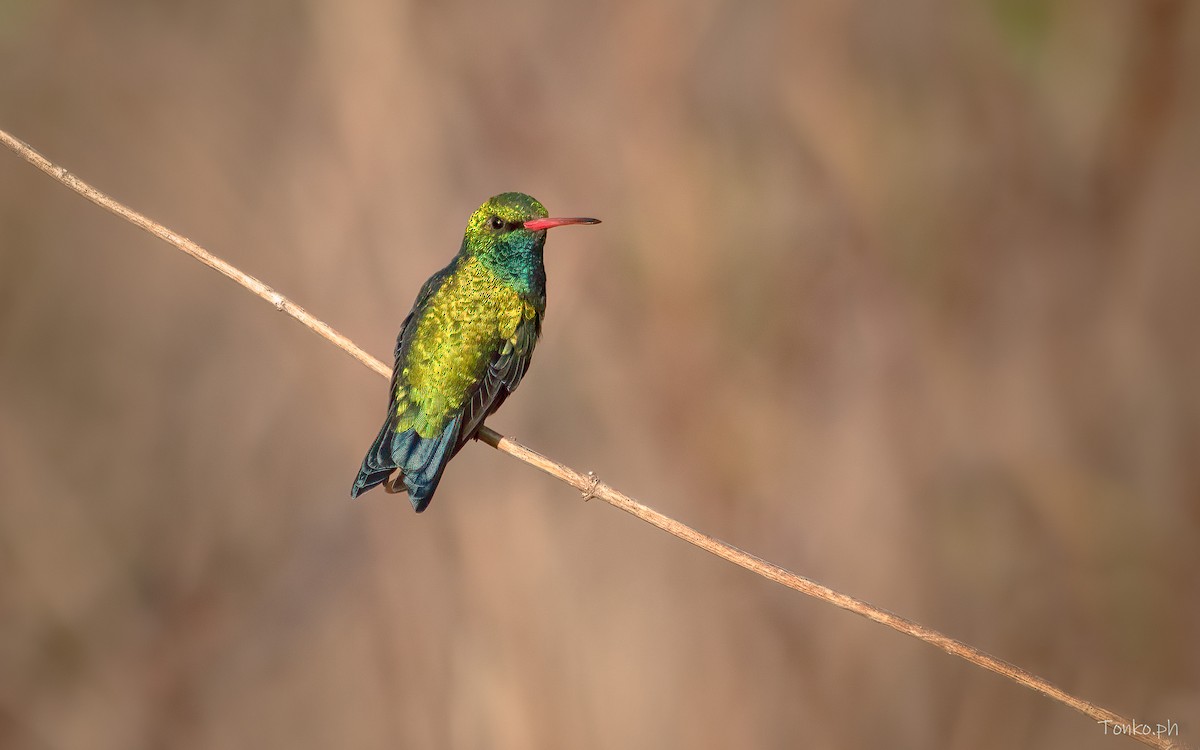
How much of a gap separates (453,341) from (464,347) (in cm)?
4

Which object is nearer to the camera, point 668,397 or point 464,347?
point 464,347

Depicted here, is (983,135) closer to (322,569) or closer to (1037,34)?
(1037,34)

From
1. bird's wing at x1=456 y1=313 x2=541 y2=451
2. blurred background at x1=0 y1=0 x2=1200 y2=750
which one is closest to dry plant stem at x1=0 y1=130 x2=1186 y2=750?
bird's wing at x1=456 y1=313 x2=541 y2=451

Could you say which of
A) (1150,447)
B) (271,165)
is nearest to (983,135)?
(1150,447)

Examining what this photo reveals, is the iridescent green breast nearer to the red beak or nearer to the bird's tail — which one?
the bird's tail

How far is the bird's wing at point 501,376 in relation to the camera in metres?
2.88

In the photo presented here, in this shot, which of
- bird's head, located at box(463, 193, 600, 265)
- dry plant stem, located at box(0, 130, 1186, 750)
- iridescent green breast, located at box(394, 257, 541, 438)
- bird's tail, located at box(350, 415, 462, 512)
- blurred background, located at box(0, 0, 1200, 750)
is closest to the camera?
dry plant stem, located at box(0, 130, 1186, 750)

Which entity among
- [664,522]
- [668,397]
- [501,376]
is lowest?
[664,522]

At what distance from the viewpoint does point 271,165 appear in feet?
14.3

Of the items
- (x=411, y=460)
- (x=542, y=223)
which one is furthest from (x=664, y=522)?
(x=542, y=223)

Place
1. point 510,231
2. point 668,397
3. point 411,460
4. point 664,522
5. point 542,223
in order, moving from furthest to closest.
→ point 668,397, point 510,231, point 542,223, point 411,460, point 664,522

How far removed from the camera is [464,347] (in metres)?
2.97

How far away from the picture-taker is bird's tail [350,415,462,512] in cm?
265

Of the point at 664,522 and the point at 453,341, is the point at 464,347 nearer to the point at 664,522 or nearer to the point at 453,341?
the point at 453,341
